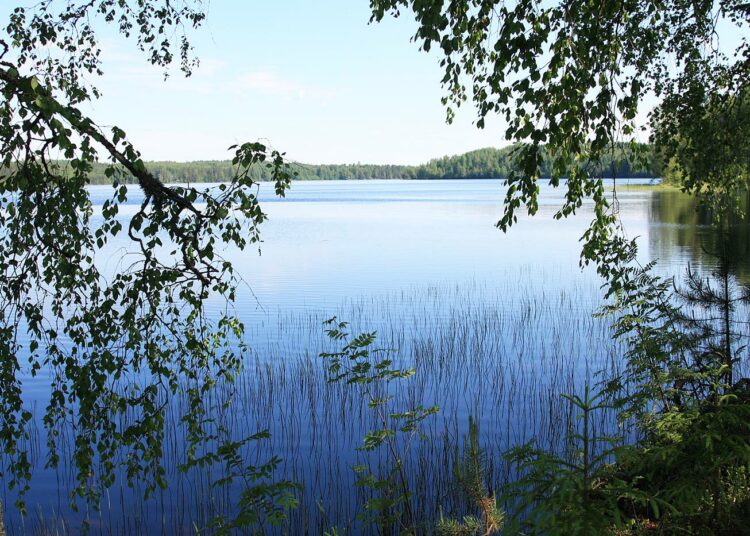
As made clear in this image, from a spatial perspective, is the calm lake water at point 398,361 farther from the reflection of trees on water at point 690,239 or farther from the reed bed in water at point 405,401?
the reflection of trees on water at point 690,239

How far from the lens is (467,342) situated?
1286cm

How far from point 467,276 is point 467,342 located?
27.7ft

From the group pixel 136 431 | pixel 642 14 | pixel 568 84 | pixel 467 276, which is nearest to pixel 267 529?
pixel 136 431

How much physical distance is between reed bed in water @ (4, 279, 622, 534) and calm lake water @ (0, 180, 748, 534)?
1.0 inches

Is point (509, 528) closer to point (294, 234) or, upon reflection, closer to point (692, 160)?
point (692, 160)

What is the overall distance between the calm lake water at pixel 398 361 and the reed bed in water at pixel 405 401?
26mm

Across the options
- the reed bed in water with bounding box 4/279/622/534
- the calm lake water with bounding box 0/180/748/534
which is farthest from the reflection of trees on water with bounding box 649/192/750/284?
the reed bed in water with bounding box 4/279/622/534

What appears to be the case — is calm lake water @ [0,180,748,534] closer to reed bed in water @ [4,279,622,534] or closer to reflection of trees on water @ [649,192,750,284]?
reed bed in water @ [4,279,622,534]

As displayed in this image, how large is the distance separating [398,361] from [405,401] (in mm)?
2022

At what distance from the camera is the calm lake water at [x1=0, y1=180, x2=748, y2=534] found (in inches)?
287

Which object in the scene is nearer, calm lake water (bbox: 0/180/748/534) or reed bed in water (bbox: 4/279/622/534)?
reed bed in water (bbox: 4/279/622/534)

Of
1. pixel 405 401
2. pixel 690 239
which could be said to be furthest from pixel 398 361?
pixel 690 239

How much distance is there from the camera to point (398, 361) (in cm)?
1183

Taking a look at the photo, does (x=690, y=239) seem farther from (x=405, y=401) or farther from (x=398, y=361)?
(x=405, y=401)
